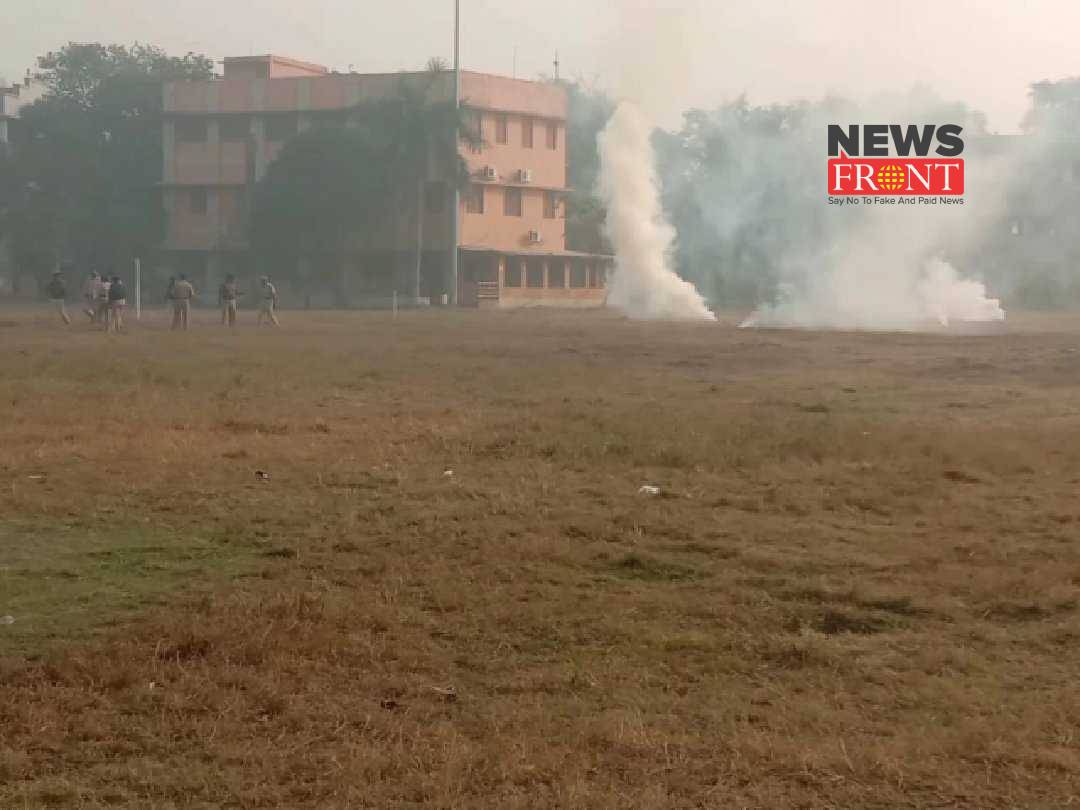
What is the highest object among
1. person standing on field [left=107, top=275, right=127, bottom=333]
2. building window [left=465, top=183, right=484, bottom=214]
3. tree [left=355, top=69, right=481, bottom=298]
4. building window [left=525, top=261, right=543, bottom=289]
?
tree [left=355, top=69, right=481, bottom=298]

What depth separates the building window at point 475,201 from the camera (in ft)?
218

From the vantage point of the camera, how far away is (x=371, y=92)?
66.5m

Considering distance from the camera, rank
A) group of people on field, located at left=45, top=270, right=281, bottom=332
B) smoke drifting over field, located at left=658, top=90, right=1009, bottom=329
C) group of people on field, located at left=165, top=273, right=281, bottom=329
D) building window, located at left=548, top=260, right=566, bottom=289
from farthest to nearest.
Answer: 1. building window, located at left=548, top=260, right=566, bottom=289
2. smoke drifting over field, located at left=658, top=90, right=1009, bottom=329
3. group of people on field, located at left=165, top=273, right=281, bottom=329
4. group of people on field, located at left=45, top=270, right=281, bottom=332

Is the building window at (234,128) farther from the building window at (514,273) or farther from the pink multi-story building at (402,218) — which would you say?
the building window at (514,273)

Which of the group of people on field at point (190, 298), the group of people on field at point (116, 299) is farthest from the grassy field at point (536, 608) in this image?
the group of people on field at point (190, 298)

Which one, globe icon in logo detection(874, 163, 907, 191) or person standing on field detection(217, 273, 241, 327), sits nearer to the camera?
person standing on field detection(217, 273, 241, 327)

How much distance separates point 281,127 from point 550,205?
45.0 feet

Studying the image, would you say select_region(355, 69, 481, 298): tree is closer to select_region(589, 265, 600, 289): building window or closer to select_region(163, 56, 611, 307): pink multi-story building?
select_region(163, 56, 611, 307): pink multi-story building

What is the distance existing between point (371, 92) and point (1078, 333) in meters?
38.8

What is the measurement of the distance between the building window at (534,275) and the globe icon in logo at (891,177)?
1086 inches

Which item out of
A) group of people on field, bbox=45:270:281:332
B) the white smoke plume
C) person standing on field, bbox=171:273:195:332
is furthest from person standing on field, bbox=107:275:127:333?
the white smoke plume

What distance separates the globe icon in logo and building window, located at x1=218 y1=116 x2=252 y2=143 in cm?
3455

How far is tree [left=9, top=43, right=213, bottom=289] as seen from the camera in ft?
224

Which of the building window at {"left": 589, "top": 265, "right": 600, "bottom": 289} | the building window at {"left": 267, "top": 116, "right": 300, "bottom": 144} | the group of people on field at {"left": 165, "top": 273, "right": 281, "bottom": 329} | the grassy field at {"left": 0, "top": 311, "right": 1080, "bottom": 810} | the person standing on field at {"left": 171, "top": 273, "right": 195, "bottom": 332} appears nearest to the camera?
the grassy field at {"left": 0, "top": 311, "right": 1080, "bottom": 810}
